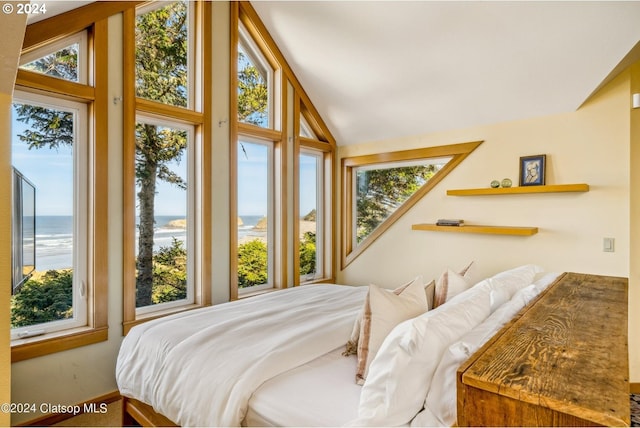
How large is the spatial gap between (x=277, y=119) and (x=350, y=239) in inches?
69.6

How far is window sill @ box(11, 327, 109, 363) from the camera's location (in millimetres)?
2195

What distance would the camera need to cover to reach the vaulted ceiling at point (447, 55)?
237 cm

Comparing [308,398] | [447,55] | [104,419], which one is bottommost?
[104,419]

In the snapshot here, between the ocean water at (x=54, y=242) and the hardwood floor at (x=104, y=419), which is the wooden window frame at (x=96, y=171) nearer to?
the ocean water at (x=54, y=242)

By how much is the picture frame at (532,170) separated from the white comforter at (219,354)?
1979mm

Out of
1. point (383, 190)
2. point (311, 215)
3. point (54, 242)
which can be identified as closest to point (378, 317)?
point (54, 242)

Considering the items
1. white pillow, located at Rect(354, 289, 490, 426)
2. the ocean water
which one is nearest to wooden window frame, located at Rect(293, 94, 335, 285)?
the ocean water

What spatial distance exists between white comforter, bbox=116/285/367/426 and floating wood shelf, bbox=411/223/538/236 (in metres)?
1.61

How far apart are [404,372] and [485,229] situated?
2.52 meters

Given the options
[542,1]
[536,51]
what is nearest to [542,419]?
[542,1]

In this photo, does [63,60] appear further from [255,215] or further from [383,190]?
[383,190]

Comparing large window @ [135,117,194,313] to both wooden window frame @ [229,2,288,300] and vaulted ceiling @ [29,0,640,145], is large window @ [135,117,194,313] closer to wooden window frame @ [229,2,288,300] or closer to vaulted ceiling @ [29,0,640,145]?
wooden window frame @ [229,2,288,300]

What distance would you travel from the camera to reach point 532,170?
3.00 metres

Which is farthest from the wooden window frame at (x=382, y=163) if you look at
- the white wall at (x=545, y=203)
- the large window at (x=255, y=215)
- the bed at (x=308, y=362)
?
the bed at (x=308, y=362)
